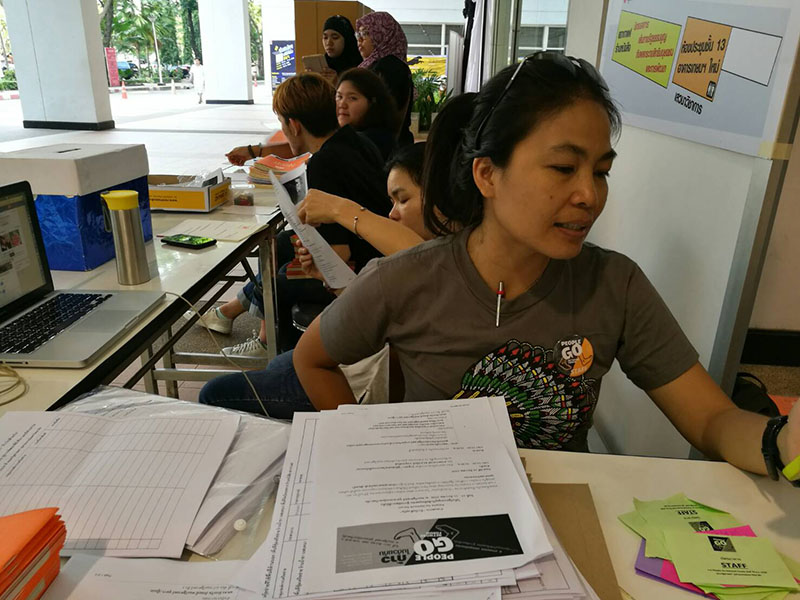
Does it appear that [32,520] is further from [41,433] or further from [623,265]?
[623,265]

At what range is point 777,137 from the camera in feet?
3.21

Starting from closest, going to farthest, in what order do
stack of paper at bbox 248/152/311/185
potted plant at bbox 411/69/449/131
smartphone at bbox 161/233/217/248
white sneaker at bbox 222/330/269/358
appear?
smartphone at bbox 161/233/217/248 → stack of paper at bbox 248/152/311/185 → white sneaker at bbox 222/330/269/358 → potted plant at bbox 411/69/449/131

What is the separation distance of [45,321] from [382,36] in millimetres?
3597

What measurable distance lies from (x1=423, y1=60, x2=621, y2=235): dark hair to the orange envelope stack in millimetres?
799

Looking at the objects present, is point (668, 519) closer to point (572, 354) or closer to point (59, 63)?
point (572, 354)

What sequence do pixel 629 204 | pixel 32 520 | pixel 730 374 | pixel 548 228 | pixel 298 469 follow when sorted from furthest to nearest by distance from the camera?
pixel 629 204 → pixel 730 374 → pixel 548 228 → pixel 298 469 → pixel 32 520

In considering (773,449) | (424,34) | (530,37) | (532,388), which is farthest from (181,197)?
(424,34)

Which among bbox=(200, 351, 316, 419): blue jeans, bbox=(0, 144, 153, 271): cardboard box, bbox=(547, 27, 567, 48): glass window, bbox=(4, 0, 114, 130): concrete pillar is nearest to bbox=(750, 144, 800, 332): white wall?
bbox=(547, 27, 567, 48): glass window

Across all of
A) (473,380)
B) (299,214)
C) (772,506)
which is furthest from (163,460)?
(299,214)

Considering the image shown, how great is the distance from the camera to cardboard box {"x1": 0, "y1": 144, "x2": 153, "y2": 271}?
1474 mm

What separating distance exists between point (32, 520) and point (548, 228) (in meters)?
0.79

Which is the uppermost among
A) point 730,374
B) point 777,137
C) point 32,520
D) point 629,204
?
point 777,137

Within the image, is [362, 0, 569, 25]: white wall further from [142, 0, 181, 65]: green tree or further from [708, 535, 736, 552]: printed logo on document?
[708, 535, 736, 552]: printed logo on document

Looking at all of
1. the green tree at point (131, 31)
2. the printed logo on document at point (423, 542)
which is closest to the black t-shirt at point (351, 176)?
the printed logo on document at point (423, 542)
